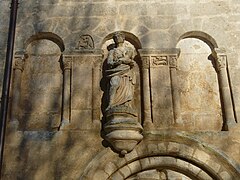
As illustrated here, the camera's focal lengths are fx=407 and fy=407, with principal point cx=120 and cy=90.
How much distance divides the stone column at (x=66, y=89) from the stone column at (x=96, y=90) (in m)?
0.38

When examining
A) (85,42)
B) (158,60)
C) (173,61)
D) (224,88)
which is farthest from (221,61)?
(85,42)

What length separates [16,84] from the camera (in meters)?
6.39

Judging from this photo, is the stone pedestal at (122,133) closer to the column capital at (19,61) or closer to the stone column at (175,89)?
the stone column at (175,89)

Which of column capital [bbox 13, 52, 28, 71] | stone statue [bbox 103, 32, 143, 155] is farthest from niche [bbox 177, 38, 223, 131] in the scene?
column capital [bbox 13, 52, 28, 71]

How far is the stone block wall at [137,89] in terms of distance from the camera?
579 centimetres

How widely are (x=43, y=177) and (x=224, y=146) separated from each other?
8.59 ft

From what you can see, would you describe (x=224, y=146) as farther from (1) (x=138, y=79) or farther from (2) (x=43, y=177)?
(2) (x=43, y=177)

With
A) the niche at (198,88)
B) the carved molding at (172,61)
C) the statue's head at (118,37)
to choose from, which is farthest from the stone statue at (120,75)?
the niche at (198,88)

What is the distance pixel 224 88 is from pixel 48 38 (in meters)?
3.02

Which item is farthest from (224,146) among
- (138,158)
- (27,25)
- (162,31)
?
(27,25)

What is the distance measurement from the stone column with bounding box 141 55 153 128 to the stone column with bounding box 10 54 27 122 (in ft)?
6.39

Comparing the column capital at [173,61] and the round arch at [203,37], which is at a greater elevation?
the round arch at [203,37]

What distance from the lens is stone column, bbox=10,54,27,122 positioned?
6.19 meters

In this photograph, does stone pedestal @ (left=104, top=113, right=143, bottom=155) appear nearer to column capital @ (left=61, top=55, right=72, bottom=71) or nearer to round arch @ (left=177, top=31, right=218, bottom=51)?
column capital @ (left=61, top=55, right=72, bottom=71)
